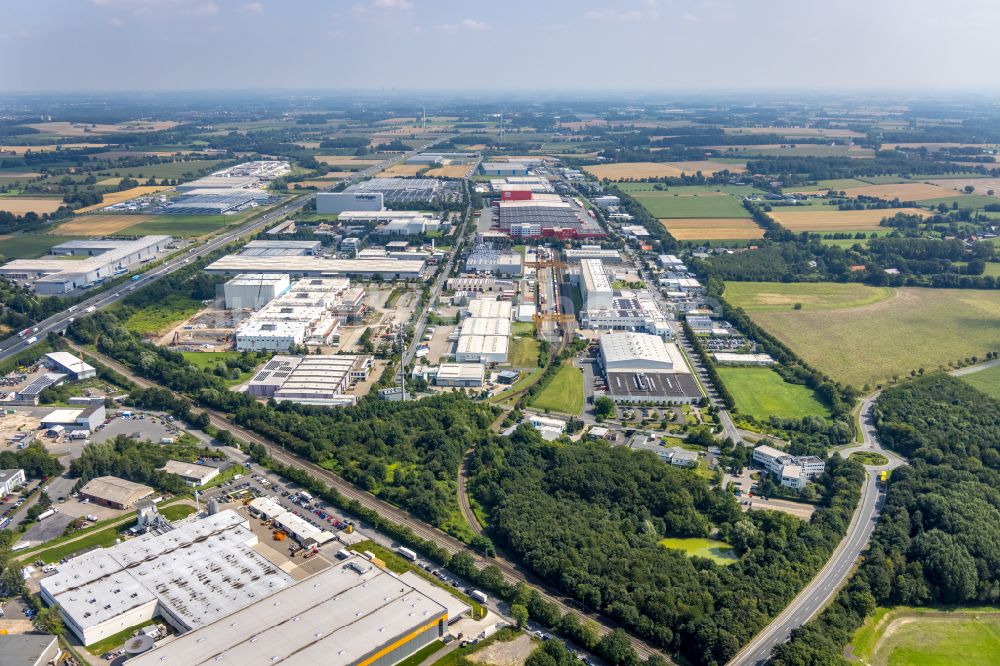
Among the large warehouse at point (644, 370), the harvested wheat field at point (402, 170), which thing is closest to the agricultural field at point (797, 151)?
the harvested wheat field at point (402, 170)

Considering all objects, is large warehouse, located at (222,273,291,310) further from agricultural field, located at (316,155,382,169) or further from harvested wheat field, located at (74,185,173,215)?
agricultural field, located at (316,155,382,169)

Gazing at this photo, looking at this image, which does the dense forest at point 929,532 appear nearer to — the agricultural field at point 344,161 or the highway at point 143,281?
the highway at point 143,281

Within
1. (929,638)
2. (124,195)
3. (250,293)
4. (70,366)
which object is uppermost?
(124,195)

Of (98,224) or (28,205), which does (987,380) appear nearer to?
(98,224)

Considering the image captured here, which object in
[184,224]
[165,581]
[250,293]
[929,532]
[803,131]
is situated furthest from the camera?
[803,131]

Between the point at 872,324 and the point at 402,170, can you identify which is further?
the point at 402,170

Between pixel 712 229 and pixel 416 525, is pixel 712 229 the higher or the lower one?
the higher one

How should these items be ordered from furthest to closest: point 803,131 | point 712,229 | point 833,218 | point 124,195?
point 803,131 → point 124,195 → point 833,218 → point 712,229

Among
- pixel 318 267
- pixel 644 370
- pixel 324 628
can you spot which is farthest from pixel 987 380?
pixel 318 267
